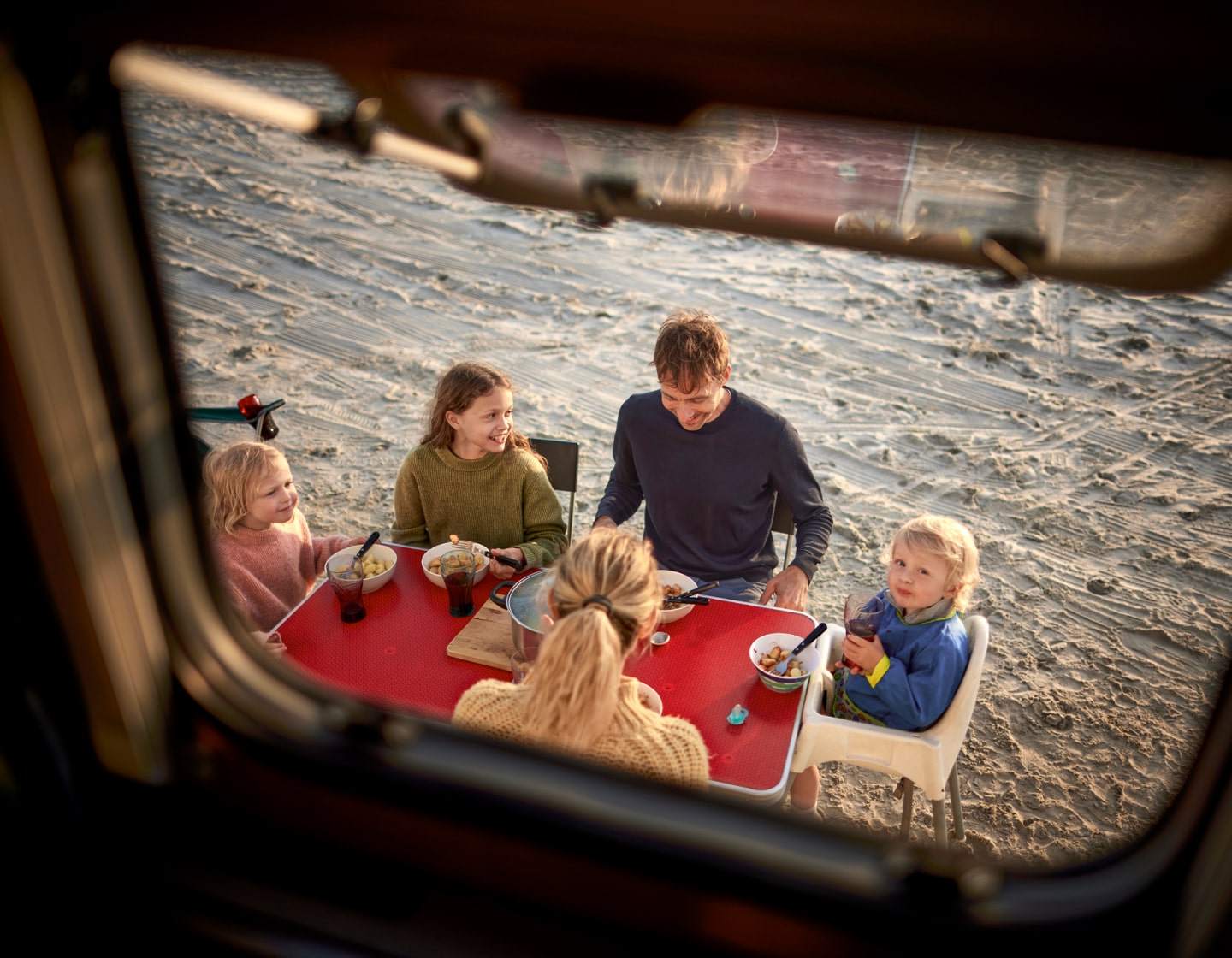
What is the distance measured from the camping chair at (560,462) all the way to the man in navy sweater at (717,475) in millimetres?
196

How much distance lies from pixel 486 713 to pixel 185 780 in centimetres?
75

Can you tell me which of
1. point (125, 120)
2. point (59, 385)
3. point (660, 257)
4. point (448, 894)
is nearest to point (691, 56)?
point (125, 120)

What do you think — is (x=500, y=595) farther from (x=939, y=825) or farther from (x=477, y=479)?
(x=939, y=825)

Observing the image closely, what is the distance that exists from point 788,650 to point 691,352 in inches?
43.2

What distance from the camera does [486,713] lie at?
1.96m

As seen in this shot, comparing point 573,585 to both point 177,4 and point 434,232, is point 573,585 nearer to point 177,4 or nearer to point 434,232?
point 177,4

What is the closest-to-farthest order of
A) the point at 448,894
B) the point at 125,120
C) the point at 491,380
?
1. the point at 125,120
2. the point at 448,894
3. the point at 491,380

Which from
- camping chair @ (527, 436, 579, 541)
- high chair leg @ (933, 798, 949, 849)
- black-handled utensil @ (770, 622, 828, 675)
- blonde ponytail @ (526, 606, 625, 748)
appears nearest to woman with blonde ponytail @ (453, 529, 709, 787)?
blonde ponytail @ (526, 606, 625, 748)

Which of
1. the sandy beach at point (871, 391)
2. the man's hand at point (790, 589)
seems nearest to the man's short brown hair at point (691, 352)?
the man's hand at point (790, 589)

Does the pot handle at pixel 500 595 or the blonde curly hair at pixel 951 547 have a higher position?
the blonde curly hair at pixel 951 547

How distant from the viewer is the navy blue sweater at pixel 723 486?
314cm

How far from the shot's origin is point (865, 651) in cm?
250

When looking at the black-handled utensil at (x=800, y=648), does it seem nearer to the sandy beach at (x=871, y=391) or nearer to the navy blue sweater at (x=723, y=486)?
the navy blue sweater at (x=723, y=486)

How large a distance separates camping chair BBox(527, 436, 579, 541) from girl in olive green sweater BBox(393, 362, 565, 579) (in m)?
0.15
